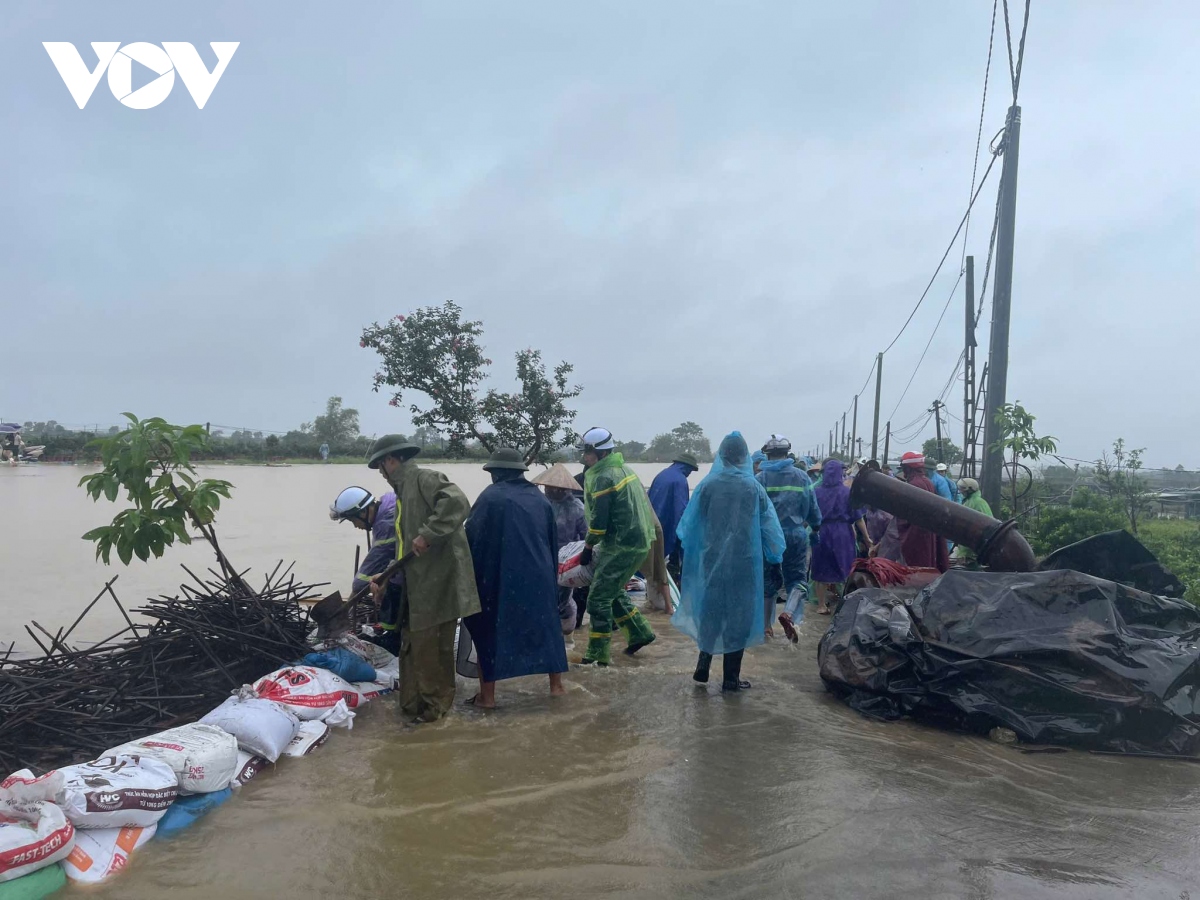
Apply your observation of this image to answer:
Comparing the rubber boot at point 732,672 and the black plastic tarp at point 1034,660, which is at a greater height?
the black plastic tarp at point 1034,660

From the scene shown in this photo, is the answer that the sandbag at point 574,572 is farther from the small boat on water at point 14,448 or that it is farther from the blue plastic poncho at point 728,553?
the small boat on water at point 14,448

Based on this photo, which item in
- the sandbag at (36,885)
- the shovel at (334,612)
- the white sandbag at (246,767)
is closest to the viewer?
the sandbag at (36,885)

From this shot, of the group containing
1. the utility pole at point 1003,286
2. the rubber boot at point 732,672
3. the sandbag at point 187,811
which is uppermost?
the utility pole at point 1003,286

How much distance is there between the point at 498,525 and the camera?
4805mm

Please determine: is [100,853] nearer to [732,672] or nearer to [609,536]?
[609,536]

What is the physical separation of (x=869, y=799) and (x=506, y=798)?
1.58 meters

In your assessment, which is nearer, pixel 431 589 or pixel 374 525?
pixel 431 589

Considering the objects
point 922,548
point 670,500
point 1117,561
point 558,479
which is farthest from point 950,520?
point 558,479

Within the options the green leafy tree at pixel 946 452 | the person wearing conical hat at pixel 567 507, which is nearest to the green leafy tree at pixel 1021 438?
the person wearing conical hat at pixel 567 507

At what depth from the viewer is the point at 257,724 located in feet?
12.5

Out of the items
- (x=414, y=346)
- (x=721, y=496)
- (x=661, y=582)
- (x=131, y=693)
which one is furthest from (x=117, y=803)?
(x=414, y=346)

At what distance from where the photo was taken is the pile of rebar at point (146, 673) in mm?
3822

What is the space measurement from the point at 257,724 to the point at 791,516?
4.69m

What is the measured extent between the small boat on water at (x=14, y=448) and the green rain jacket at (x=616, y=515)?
35.2 metres
